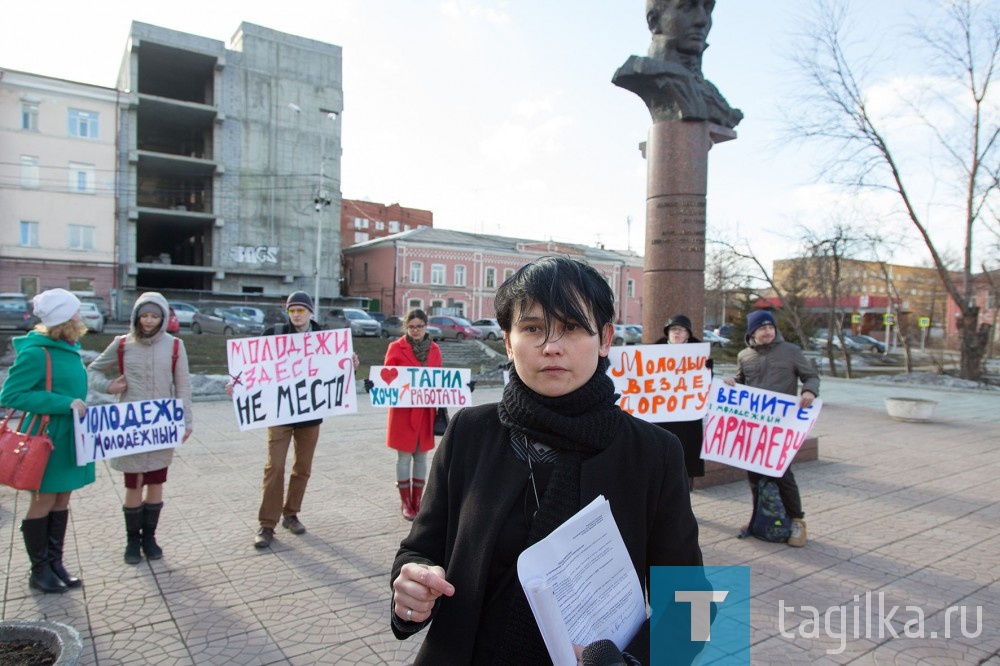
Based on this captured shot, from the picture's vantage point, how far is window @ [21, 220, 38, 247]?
130 feet

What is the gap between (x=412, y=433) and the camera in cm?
600

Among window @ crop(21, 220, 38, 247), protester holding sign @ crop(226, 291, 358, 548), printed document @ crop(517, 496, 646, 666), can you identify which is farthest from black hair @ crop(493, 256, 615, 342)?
window @ crop(21, 220, 38, 247)

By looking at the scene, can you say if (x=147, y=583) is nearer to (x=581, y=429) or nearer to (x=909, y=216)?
(x=581, y=429)

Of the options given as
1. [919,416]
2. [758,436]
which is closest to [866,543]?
[758,436]

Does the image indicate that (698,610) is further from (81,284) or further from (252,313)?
(81,284)

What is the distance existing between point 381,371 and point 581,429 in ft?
15.6

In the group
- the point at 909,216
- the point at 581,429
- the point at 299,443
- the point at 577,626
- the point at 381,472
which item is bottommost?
the point at 381,472

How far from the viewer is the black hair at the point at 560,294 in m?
1.69

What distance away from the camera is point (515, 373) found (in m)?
1.86

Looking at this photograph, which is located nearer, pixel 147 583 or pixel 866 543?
pixel 147 583

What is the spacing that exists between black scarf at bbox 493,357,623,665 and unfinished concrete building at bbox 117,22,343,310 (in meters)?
43.4

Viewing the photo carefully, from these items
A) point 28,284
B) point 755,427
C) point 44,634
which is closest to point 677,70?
point 755,427

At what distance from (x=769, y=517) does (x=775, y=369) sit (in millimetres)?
1316

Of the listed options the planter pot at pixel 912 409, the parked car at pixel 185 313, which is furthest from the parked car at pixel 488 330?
the planter pot at pixel 912 409
